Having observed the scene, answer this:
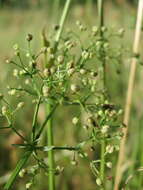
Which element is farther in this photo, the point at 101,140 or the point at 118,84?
the point at 118,84

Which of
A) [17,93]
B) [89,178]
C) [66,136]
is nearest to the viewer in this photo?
[17,93]

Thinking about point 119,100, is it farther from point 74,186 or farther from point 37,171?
point 37,171

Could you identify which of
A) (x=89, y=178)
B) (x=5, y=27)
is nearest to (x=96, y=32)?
(x=89, y=178)

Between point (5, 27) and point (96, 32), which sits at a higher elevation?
point (96, 32)

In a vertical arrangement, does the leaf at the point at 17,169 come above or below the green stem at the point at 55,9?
below

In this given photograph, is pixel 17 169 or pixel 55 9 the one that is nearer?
pixel 17 169

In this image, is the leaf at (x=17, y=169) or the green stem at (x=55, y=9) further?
the green stem at (x=55, y=9)

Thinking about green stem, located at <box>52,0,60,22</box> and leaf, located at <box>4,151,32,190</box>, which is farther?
green stem, located at <box>52,0,60,22</box>

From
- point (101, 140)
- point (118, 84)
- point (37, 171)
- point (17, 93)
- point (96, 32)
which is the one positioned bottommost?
point (118, 84)

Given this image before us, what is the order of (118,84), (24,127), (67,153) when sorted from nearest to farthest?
(67,153) → (24,127) → (118,84)

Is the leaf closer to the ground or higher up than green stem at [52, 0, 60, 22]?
closer to the ground

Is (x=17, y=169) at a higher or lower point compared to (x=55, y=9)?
lower
